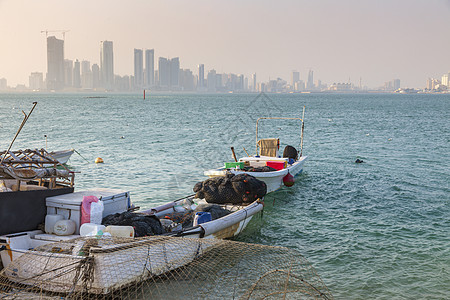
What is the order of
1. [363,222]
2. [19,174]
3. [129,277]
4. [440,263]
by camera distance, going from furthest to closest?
[363,222]
[440,263]
[19,174]
[129,277]

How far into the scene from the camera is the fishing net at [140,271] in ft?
26.0

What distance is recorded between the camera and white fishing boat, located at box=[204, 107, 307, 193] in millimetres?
17734

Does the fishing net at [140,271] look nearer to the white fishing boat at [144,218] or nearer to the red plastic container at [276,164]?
the white fishing boat at [144,218]

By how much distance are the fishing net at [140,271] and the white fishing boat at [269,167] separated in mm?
7334

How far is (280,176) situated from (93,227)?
10131 millimetres

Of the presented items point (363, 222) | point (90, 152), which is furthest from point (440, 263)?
point (90, 152)

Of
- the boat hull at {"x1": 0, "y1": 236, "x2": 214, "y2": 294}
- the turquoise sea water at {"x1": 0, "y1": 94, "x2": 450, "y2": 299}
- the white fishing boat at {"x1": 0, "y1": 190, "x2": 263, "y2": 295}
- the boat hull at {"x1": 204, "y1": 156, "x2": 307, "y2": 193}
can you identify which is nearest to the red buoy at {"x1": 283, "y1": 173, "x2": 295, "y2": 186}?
the boat hull at {"x1": 204, "y1": 156, "x2": 307, "y2": 193}

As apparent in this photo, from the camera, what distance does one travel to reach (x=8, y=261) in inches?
365

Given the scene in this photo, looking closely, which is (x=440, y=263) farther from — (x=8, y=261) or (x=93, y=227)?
(x=8, y=261)

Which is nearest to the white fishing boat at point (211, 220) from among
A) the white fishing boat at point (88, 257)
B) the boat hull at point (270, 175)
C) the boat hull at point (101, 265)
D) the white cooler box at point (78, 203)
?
the white fishing boat at point (88, 257)

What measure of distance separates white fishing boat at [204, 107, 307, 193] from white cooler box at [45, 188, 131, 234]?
20.4 ft

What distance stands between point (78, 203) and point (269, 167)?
9.87m

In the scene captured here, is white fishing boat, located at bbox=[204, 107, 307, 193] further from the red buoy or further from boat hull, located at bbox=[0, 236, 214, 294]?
boat hull, located at bbox=[0, 236, 214, 294]

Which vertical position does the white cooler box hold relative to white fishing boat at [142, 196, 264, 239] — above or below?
above
